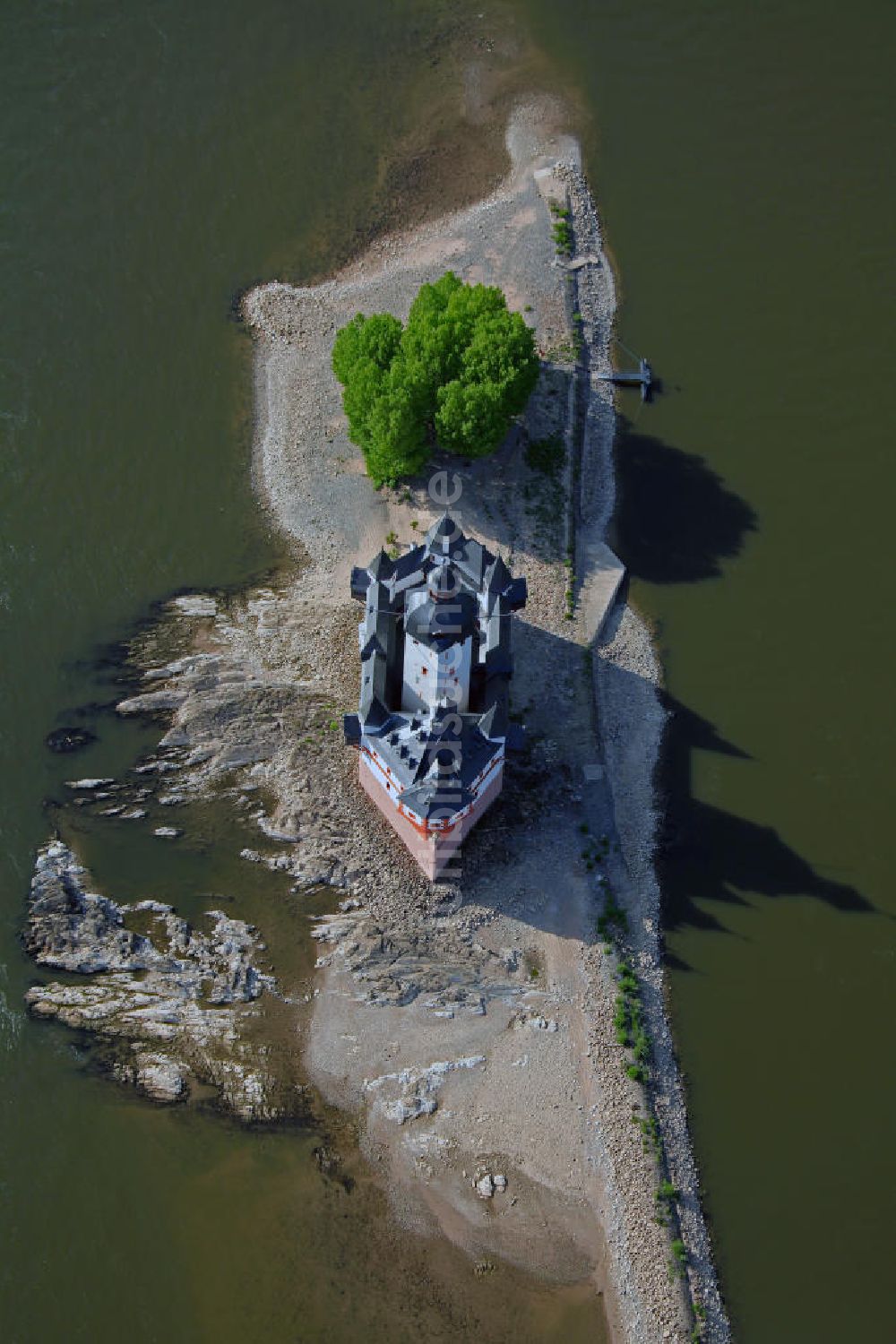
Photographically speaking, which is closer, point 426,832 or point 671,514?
point 426,832

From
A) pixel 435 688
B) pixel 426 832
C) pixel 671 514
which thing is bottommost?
pixel 426 832

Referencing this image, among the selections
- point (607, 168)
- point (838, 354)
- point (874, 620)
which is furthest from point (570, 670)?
point (607, 168)

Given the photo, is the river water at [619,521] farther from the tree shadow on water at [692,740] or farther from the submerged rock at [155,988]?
the submerged rock at [155,988]

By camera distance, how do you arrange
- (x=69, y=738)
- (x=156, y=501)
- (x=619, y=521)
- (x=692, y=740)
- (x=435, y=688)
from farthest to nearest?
(x=619, y=521) < (x=156, y=501) < (x=692, y=740) < (x=69, y=738) < (x=435, y=688)

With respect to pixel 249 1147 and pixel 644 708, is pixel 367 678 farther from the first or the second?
pixel 249 1147

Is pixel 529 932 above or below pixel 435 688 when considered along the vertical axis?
below

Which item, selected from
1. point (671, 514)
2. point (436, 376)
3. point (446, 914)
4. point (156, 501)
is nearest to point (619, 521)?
point (671, 514)

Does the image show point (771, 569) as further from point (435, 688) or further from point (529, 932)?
point (529, 932)

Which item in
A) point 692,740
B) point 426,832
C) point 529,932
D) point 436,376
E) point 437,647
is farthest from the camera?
point 436,376
